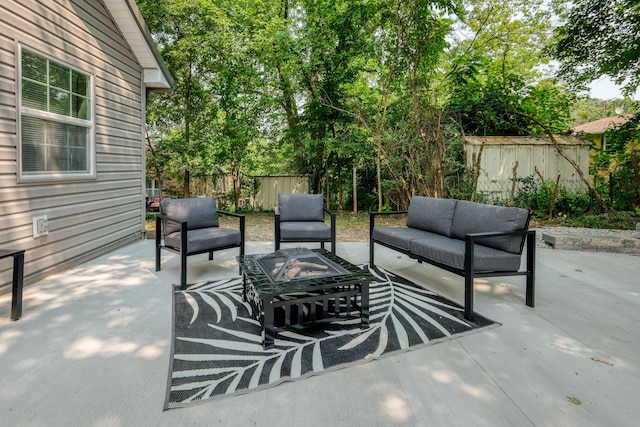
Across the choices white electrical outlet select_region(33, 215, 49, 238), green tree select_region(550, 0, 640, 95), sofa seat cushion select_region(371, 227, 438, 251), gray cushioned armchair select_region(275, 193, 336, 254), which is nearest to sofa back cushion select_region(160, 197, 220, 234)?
gray cushioned armchair select_region(275, 193, 336, 254)

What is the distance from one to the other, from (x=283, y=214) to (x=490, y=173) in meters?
6.08

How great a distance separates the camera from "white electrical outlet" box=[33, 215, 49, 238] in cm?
340

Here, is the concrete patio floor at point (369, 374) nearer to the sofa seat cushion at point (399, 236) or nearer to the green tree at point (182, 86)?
the sofa seat cushion at point (399, 236)

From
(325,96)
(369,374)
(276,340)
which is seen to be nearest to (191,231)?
(276,340)

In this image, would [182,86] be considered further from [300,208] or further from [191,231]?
[191,231]

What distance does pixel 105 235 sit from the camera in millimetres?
4633

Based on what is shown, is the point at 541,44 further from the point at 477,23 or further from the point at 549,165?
the point at 549,165

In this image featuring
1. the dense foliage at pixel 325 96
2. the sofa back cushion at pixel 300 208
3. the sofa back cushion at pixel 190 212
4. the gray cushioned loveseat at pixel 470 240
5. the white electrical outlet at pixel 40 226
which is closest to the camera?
the gray cushioned loveseat at pixel 470 240

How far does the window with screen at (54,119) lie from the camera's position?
131 inches

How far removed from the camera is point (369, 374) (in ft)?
6.10

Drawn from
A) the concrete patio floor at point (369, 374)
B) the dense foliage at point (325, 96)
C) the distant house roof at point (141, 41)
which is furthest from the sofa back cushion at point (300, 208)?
the dense foliage at point (325, 96)

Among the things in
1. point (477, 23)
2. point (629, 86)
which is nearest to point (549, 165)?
point (629, 86)

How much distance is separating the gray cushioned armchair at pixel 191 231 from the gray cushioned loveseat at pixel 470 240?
1.74 metres

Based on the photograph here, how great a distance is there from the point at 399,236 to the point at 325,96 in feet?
20.8
